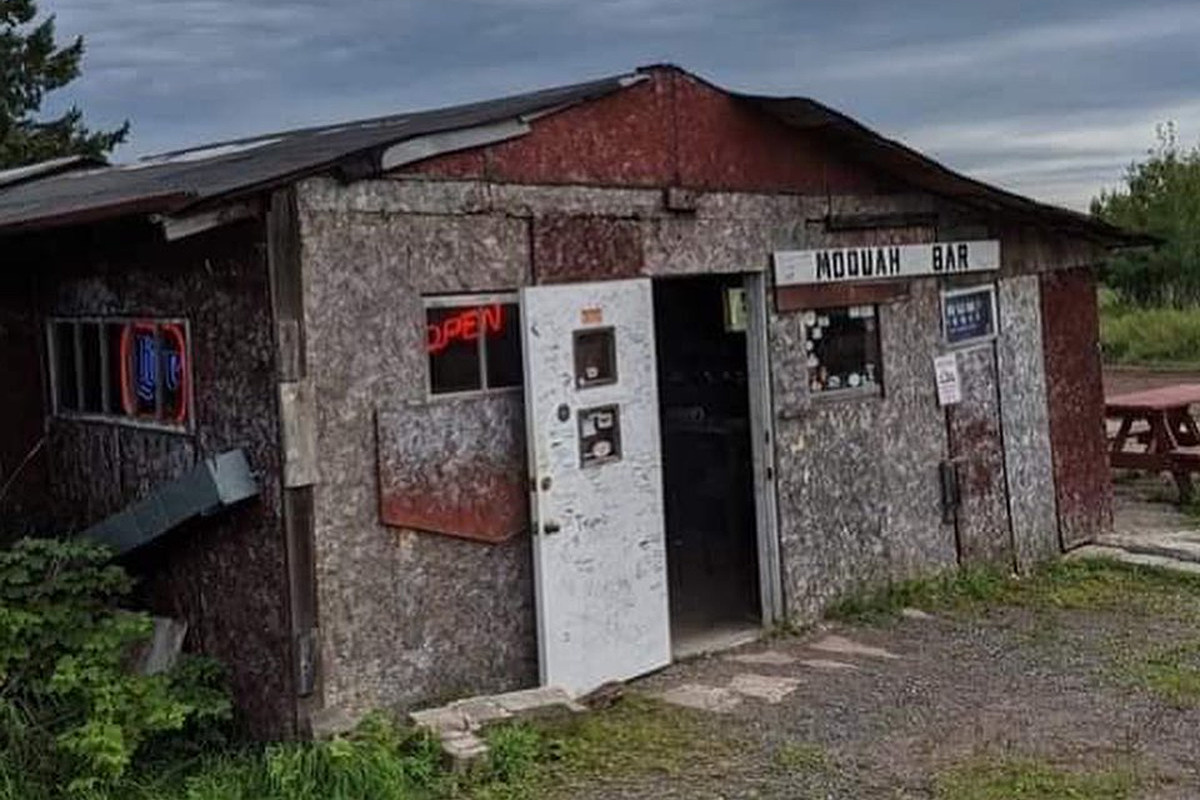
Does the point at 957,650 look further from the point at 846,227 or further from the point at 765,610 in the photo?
the point at 846,227

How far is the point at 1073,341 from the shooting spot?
1020 cm

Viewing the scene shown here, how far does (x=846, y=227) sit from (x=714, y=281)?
1.14 metres

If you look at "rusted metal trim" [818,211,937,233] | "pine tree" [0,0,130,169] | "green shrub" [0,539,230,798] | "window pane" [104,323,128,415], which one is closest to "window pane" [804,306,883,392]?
"rusted metal trim" [818,211,937,233]

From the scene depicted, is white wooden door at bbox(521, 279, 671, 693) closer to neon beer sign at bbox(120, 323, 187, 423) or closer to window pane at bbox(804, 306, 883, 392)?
window pane at bbox(804, 306, 883, 392)

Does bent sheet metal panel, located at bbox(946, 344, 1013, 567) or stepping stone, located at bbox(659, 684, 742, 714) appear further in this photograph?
bent sheet metal panel, located at bbox(946, 344, 1013, 567)

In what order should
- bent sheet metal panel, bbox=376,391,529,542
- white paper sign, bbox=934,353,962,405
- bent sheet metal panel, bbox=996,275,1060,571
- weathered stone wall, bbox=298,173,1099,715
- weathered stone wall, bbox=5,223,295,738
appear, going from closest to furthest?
weathered stone wall, bbox=5,223,295,738
weathered stone wall, bbox=298,173,1099,715
bent sheet metal panel, bbox=376,391,529,542
white paper sign, bbox=934,353,962,405
bent sheet metal panel, bbox=996,275,1060,571

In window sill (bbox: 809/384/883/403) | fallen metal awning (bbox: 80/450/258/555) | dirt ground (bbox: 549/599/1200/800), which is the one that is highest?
window sill (bbox: 809/384/883/403)

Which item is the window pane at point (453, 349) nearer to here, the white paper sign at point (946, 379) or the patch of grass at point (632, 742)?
the patch of grass at point (632, 742)

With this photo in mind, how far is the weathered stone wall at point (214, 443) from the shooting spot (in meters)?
5.69

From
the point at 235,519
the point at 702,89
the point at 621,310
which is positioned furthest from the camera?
the point at 702,89

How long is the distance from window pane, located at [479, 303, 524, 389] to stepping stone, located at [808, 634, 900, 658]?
2423mm

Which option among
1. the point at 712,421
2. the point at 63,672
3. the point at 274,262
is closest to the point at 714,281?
the point at 712,421

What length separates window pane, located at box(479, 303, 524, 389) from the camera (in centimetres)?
646

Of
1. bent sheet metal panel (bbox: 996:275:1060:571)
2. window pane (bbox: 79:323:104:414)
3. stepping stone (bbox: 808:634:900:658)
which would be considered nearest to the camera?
window pane (bbox: 79:323:104:414)
